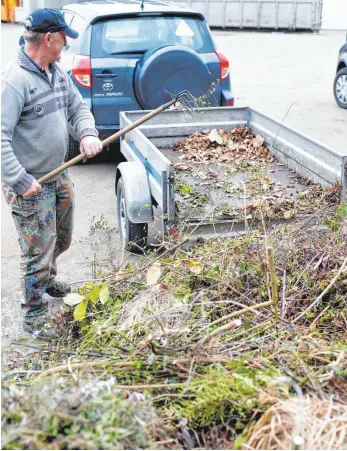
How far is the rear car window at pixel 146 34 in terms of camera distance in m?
8.13

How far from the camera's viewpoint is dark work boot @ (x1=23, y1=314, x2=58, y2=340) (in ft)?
13.9

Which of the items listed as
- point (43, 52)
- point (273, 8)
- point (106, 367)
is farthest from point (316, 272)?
point (273, 8)

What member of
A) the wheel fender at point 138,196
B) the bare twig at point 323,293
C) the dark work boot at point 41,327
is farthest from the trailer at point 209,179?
the bare twig at point 323,293

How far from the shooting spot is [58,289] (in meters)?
5.22

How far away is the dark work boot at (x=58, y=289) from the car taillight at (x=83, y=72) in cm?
348

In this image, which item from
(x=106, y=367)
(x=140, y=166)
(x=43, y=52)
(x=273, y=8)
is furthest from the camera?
(x=273, y=8)

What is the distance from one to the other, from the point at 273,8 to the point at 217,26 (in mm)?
2273

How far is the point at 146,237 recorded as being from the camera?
5.96 meters

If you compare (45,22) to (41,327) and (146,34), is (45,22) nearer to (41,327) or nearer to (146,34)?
(41,327)

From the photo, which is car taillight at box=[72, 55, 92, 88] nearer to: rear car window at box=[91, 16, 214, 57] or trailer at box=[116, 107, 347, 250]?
rear car window at box=[91, 16, 214, 57]

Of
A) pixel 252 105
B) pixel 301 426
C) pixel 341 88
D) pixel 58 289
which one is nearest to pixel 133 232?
pixel 58 289

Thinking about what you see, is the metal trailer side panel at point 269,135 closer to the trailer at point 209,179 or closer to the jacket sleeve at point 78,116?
the trailer at point 209,179

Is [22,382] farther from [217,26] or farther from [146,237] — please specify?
[217,26]

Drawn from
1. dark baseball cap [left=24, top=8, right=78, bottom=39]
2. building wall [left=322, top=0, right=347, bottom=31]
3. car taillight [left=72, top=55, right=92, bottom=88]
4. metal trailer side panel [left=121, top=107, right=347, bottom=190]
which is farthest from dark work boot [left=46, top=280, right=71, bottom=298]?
building wall [left=322, top=0, right=347, bottom=31]
